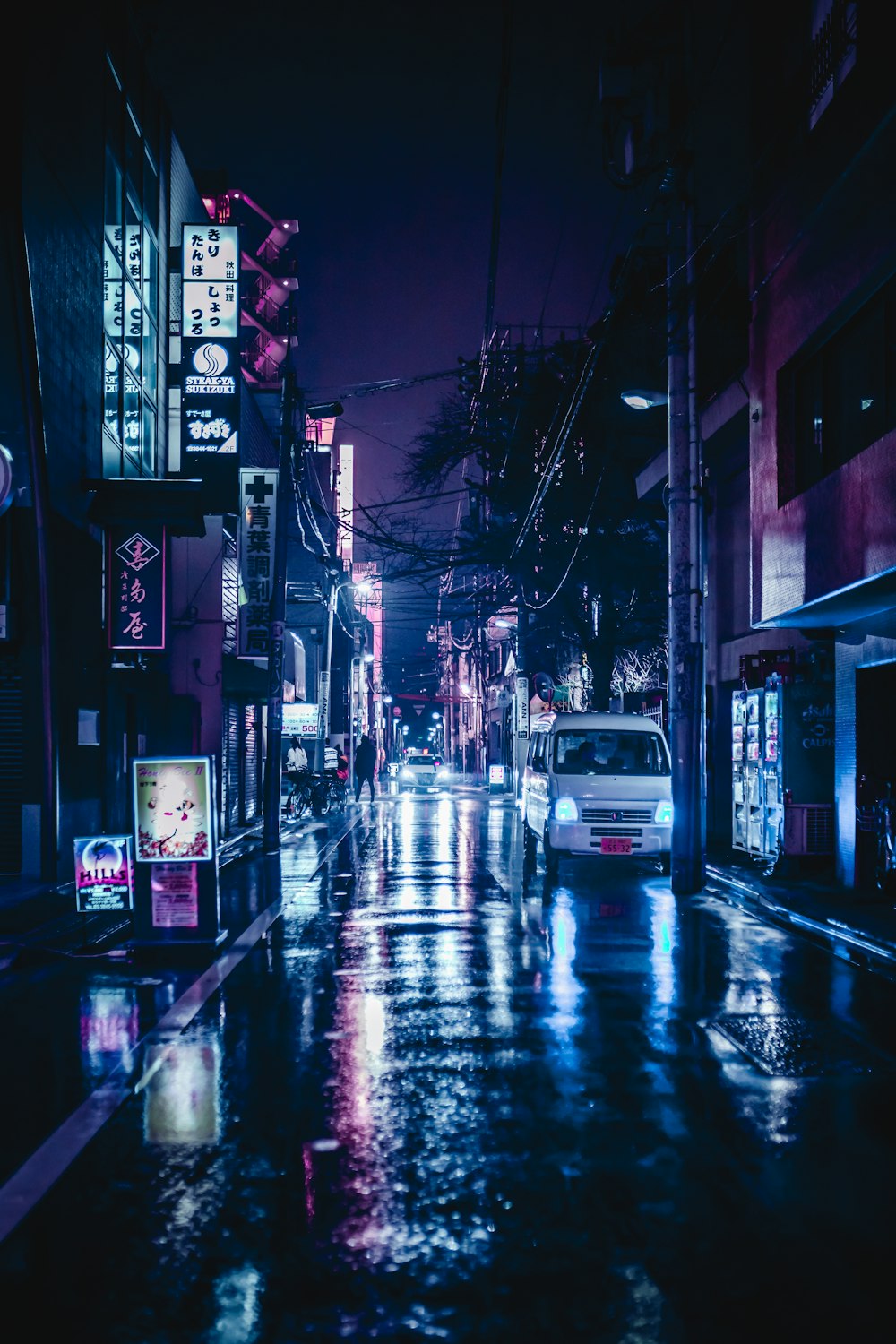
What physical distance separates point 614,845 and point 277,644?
936cm

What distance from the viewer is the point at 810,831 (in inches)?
647

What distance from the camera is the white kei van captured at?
16.0 m


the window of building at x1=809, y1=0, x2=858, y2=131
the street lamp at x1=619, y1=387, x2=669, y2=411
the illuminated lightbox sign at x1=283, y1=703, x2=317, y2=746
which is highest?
the window of building at x1=809, y1=0, x2=858, y2=131

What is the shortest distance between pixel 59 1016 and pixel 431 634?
4409 inches

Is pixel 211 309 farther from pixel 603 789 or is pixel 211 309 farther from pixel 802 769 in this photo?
pixel 802 769

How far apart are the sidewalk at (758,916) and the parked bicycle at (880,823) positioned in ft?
1.05

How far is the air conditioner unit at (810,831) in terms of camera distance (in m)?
16.4

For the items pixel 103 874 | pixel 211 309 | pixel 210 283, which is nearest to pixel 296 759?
pixel 211 309

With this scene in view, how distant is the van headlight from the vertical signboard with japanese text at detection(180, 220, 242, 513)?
28.4ft

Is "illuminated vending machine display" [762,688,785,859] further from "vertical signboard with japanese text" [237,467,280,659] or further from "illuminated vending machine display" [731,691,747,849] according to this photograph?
"vertical signboard with japanese text" [237,467,280,659]

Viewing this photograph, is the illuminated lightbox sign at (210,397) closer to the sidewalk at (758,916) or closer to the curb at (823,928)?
the sidewalk at (758,916)

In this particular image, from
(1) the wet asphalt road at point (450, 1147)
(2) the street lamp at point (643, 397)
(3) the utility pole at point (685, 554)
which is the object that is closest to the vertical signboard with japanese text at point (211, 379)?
(2) the street lamp at point (643, 397)

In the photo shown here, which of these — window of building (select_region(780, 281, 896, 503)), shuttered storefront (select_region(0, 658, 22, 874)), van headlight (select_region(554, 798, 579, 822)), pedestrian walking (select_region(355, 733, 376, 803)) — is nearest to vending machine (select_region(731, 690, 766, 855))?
van headlight (select_region(554, 798, 579, 822))

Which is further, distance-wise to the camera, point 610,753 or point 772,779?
point 610,753
